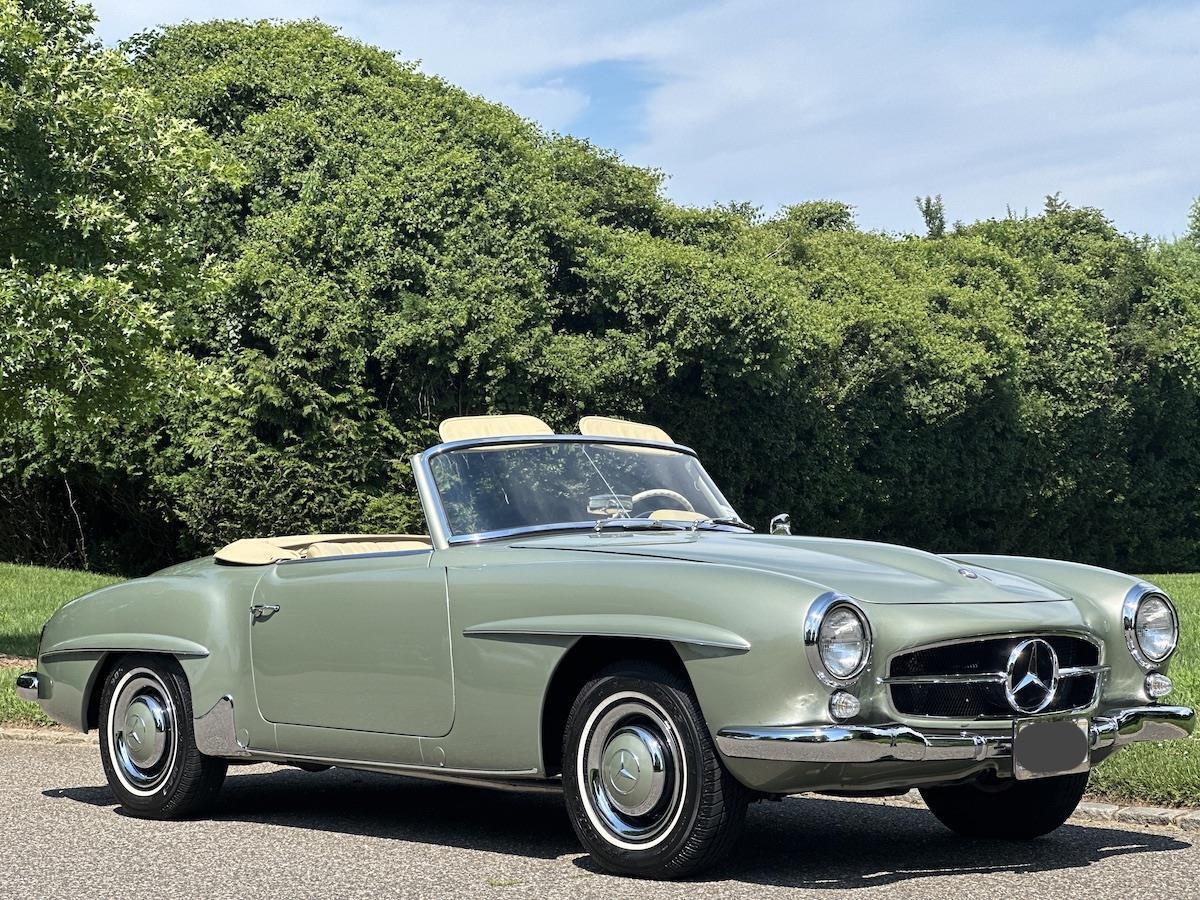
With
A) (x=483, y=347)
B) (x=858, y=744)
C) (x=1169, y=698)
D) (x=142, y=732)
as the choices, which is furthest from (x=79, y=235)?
(x=858, y=744)

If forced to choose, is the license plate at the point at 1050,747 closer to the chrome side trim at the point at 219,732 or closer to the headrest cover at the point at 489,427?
the headrest cover at the point at 489,427

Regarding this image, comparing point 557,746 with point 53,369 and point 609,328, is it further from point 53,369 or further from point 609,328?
point 609,328

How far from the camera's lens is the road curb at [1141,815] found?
6.88m

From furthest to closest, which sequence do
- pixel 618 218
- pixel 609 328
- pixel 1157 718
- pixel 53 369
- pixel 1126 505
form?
pixel 1126 505 < pixel 618 218 < pixel 609 328 < pixel 53 369 < pixel 1157 718

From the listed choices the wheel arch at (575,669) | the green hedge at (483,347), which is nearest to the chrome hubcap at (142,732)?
the wheel arch at (575,669)

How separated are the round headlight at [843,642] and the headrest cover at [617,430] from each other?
2127mm

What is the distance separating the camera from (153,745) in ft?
24.2

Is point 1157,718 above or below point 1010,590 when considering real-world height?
below

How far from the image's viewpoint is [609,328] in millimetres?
29078

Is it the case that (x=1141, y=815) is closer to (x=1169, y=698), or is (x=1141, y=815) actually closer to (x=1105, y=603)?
(x=1169, y=698)

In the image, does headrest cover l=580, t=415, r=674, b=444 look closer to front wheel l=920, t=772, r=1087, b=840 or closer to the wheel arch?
the wheel arch

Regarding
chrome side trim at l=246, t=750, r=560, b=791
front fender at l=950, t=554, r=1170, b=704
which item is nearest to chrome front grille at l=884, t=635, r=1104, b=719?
front fender at l=950, t=554, r=1170, b=704

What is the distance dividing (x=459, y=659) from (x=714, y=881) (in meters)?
1.29

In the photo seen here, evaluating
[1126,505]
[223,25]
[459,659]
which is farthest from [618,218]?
[459,659]
